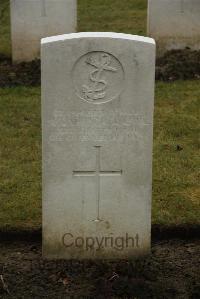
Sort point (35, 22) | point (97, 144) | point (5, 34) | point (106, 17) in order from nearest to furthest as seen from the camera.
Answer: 1. point (97, 144)
2. point (35, 22)
3. point (5, 34)
4. point (106, 17)

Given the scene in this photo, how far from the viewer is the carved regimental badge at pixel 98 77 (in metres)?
4.87

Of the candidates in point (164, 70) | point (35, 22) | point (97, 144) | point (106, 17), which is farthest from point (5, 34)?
point (97, 144)

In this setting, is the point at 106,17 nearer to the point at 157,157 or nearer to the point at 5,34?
the point at 5,34

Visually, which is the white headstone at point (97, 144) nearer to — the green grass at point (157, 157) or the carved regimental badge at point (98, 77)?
the carved regimental badge at point (98, 77)

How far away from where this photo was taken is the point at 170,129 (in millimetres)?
8047

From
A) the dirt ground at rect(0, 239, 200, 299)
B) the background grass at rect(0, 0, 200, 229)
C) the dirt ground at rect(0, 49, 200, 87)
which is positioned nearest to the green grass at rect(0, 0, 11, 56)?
the dirt ground at rect(0, 49, 200, 87)

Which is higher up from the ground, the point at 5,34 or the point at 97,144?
the point at 5,34

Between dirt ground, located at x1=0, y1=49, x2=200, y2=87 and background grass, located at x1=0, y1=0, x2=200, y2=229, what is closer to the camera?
background grass, located at x1=0, y1=0, x2=200, y2=229

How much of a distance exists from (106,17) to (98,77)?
8960 millimetres

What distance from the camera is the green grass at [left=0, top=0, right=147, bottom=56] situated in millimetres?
12602

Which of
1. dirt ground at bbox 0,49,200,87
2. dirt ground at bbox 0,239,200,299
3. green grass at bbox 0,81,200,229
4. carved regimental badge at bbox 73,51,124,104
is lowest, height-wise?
dirt ground at bbox 0,239,200,299

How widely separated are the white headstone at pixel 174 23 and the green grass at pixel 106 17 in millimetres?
1591

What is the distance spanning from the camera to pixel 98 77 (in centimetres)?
491

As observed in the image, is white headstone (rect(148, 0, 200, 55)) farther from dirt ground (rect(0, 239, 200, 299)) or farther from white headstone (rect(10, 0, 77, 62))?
dirt ground (rect(0, 239, 200, 299))
